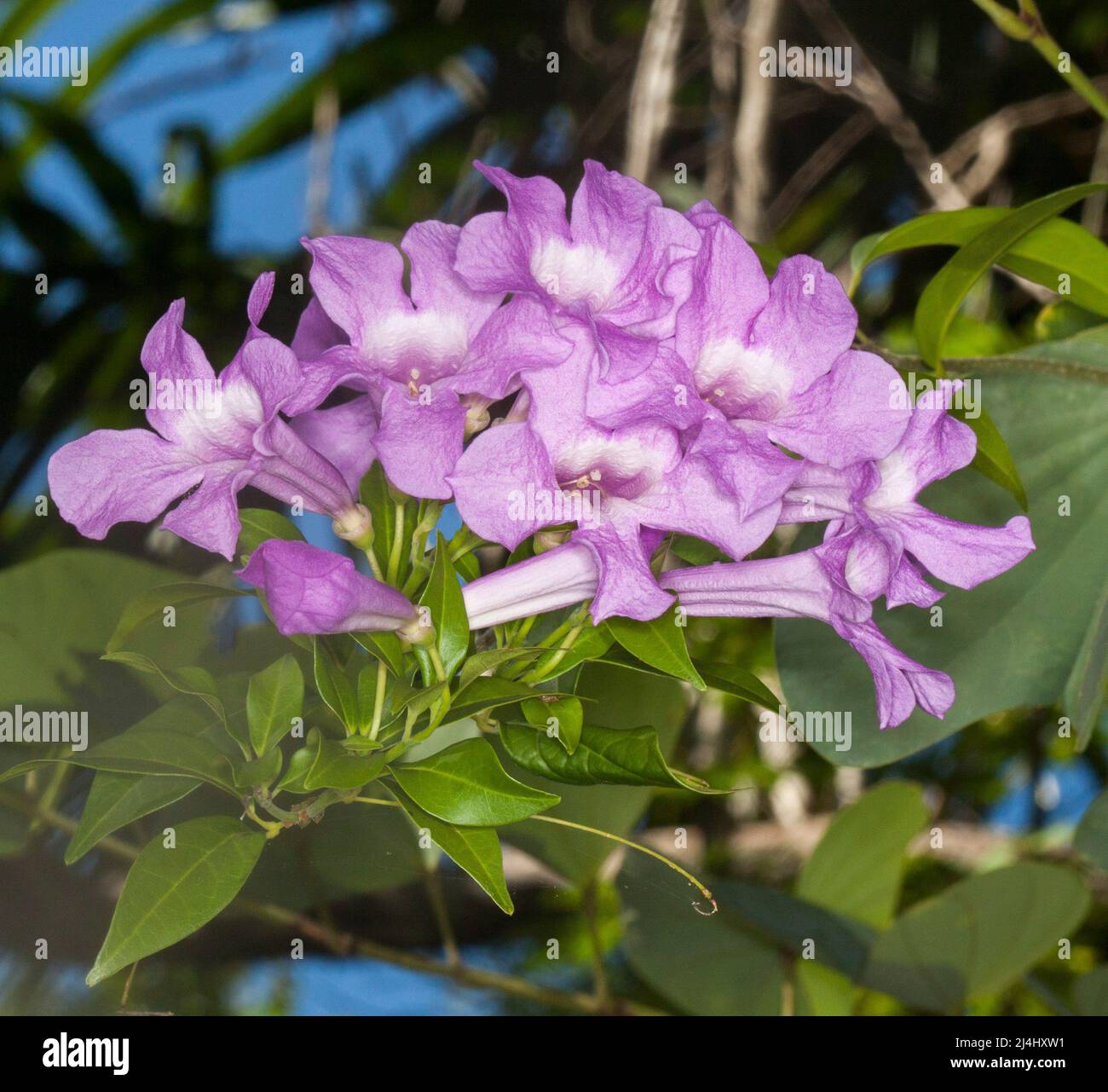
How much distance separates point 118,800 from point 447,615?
0.09m

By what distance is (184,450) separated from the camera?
0.24 m

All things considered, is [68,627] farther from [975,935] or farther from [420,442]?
[975,935]

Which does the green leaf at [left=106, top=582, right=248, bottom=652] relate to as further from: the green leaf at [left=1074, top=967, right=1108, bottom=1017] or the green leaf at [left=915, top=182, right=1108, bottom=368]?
the green leaf at [left=1074, top=967, right=1108, bottom=1017]

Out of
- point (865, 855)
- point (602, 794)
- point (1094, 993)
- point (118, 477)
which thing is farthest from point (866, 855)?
point (118, 477)

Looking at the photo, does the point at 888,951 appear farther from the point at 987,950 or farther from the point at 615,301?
the point at 615,301

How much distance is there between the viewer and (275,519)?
0.28 meters

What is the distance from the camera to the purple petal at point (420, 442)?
23 cm

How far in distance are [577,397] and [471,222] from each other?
1.7 inches

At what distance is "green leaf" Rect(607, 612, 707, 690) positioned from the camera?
0.82ft

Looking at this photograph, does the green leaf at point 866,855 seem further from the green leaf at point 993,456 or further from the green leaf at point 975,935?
the green leaf at point 993,456

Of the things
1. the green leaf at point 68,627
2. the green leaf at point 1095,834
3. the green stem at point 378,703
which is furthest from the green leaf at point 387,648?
the green leaf at point 1095,834

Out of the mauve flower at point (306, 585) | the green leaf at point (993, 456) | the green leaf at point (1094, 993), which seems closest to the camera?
the mauve flower at point (306, 585)

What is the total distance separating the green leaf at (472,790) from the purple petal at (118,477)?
8 centimetres

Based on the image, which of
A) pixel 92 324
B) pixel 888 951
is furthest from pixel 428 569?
pixel 92 324
